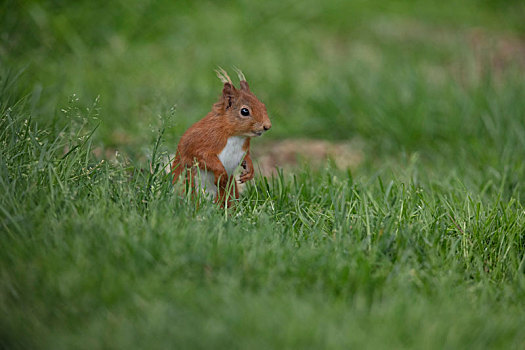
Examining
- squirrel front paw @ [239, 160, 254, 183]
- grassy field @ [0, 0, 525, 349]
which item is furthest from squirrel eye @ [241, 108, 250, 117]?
grassy field @ [0, 0, 525, 349]

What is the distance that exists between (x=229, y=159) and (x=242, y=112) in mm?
262

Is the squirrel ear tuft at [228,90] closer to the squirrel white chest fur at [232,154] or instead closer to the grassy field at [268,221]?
the squirrel white chest fur at [232,154]

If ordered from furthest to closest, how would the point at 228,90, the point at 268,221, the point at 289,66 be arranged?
the point at 289,66 → the point at 228,90 → the point at 268,221

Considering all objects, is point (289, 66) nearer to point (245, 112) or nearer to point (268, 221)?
point (245, 112)

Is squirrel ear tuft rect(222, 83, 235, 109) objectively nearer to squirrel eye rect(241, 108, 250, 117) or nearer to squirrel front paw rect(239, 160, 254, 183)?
squirrel eye rect(241, 108, 250, 117)

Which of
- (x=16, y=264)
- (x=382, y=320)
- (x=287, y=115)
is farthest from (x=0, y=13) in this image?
(x=382, y=320)

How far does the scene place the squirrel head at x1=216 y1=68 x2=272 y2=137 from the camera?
321cm

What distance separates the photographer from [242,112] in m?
3.21

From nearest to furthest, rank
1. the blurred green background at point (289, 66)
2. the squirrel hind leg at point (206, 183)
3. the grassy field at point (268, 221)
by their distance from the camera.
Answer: the grassy field at point (268, 221) → the squirrel hind leg at point (206, 183) → the blurred green background at point (289, 66)

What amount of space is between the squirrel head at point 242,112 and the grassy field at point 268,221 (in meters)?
0.35

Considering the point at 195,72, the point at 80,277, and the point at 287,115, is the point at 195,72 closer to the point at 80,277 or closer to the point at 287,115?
the point at 287,115

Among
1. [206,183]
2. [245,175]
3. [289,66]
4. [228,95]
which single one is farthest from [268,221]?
[289,66]

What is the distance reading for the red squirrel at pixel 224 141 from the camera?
320 cm

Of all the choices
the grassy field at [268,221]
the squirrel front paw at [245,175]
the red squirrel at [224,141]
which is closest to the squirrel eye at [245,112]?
the red squirrel at [224,141]
